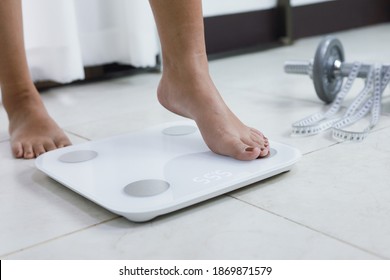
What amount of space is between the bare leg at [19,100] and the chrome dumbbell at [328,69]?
2.10ft

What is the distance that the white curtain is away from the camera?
1.75m

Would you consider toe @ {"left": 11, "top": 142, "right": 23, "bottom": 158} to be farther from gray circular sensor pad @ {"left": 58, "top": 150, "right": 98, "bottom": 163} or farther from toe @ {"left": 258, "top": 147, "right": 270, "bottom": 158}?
toe @ {"left": 258, "top": 147, "right": 270, "bottom": 158}

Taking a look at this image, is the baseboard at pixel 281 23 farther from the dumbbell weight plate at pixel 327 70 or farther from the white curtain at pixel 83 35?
the dumbbell weight plate at pixel 327 70

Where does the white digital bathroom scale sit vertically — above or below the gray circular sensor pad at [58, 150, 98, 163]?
below

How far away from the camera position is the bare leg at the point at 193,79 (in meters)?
1.02

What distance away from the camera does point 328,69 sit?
4.75 ft

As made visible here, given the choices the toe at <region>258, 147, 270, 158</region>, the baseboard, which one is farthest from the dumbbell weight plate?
the baseboard

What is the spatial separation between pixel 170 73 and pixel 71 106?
65cm

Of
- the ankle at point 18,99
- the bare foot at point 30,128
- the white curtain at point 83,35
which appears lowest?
the bare foot at point 30,128

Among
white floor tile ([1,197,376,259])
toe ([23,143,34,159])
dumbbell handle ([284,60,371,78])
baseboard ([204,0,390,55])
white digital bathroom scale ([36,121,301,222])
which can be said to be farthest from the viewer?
baseboard ([204,0,390,55])

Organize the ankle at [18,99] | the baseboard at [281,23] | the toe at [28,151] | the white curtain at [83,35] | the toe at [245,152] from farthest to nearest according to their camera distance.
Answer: the baseboard at [281,23] < the white curtain at [83,35] < the ankle at [18,99] < the toe at [28,151] < the toe at [245,152]

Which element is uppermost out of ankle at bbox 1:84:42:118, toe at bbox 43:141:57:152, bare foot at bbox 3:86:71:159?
ankle at bbox 1:84:42:118

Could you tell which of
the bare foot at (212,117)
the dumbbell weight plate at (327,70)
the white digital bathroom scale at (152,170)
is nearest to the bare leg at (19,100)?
the white digital bathroom scale at (152,170)

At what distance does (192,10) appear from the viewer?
3.51 ft
